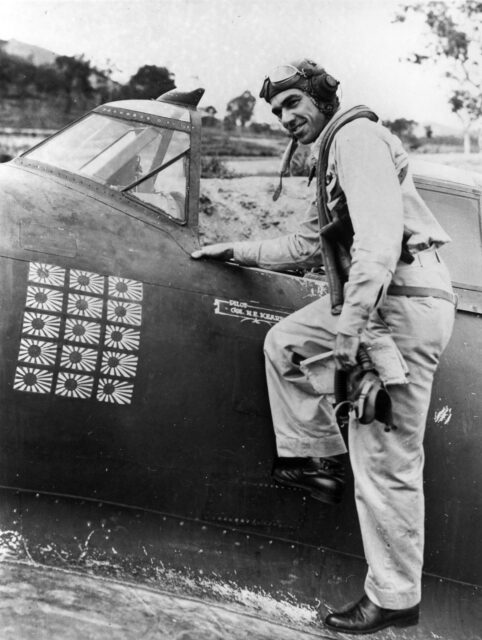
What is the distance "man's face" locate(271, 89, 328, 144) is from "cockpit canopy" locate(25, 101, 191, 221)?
0.60 meters

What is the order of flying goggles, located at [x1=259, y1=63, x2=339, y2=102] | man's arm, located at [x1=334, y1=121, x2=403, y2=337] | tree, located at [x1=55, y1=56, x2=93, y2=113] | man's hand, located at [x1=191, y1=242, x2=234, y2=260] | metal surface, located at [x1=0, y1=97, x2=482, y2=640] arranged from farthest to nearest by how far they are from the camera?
1. tree, located at [x1=55, y1=56, x2=93, y2=113]
2. man's hand, located at [x1=191, y1=242, x2=234, y2=260]
3. flying goggles, located at [x1=259, y1=63, x2=339, y2=102]
4. metal surface, located at [x1=0, y1=97, x2=482, y2=640]
5. man's arm, located at [x1=334, y1=121, x2=403, y2=337]

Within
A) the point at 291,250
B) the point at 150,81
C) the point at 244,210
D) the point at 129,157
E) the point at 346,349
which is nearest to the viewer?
the point at 346,349

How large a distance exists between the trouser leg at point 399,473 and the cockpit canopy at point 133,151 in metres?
1.29

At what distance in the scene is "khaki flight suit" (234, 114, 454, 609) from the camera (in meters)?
3.25

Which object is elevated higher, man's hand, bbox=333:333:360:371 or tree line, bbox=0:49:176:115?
tree line, bbox=0:49:176:115

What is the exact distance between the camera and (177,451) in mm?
3742

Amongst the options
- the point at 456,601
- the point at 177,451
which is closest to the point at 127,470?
the point at 177,451

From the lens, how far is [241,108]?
46.0ft

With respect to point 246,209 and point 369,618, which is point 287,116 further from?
point 246,209

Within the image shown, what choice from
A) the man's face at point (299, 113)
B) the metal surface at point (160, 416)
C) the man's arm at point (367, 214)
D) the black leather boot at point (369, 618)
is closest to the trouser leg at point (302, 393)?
the metal surface at point (160, 416)

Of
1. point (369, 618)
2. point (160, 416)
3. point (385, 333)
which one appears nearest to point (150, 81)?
point (160, 416)

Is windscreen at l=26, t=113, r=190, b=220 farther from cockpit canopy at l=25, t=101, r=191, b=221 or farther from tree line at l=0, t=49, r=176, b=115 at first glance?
tree line at l=0, t=49, r=176, b=115

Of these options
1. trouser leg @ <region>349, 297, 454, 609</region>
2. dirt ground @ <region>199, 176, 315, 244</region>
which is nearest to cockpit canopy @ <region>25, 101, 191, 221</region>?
trouser leg @ <region>349, 297, 454, 609</region>

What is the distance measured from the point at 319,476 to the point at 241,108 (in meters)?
11.2
